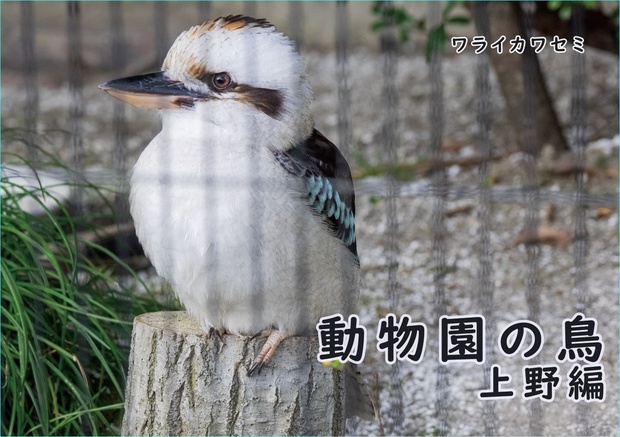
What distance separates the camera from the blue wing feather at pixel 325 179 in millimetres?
1845

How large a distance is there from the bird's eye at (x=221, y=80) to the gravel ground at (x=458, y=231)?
0.27m

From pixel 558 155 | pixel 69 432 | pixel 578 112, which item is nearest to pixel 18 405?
pixel 69 432

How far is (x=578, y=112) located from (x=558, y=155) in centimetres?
180

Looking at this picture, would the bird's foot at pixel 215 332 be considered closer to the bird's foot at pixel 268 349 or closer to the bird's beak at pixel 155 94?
the bird's foot at pixel 268 349

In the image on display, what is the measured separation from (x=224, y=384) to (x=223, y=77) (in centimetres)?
56

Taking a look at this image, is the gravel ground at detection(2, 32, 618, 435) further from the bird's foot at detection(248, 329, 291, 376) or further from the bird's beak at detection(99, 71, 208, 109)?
the bird's foot at detection(248, 329, 291, 376)

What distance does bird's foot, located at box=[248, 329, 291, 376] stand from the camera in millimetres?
1904

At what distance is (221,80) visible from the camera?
1782mm

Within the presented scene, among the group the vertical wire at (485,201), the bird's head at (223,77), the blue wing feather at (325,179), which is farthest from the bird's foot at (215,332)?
the vertical wire at (485,201)

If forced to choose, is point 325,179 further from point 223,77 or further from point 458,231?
point 458,231

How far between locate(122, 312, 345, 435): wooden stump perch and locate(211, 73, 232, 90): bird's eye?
46cm

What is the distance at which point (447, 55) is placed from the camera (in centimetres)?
520

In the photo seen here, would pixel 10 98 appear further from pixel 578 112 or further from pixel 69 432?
pixel 578 112

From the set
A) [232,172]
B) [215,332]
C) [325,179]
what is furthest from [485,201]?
[215,332]
